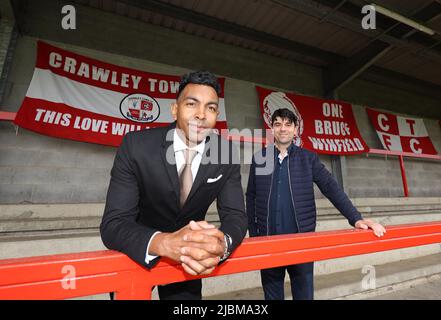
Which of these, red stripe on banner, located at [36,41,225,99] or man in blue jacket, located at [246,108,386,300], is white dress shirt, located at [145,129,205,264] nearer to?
man in blue jacket, located at [246,108,386,300]

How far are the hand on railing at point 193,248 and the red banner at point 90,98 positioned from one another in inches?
126

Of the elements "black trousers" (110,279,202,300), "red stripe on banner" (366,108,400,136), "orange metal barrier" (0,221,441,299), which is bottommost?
"black trousers" (110,279,202,300)

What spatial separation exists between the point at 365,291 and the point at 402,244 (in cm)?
163

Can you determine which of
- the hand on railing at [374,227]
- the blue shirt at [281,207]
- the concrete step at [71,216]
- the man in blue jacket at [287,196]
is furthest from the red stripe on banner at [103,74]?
the hand on railing at [374,227]

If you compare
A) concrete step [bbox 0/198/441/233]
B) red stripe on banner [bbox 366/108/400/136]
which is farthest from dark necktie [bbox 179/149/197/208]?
red stripe on banner [bbox 366/108/400/136]

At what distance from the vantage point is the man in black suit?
0.91 m

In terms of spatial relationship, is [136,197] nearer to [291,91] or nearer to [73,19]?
[73,19]

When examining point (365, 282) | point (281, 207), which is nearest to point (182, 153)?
point (281, 207)

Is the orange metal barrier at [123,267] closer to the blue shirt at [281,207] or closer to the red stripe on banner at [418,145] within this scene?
the blue shirt at [281,207]

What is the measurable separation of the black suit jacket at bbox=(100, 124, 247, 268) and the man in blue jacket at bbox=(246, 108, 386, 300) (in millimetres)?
649

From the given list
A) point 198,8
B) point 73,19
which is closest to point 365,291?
point 198,8

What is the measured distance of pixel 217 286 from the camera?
226cm

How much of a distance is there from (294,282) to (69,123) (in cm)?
332

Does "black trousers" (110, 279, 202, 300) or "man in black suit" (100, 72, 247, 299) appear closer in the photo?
"man in black suit" (100, 72, 247, 299)
